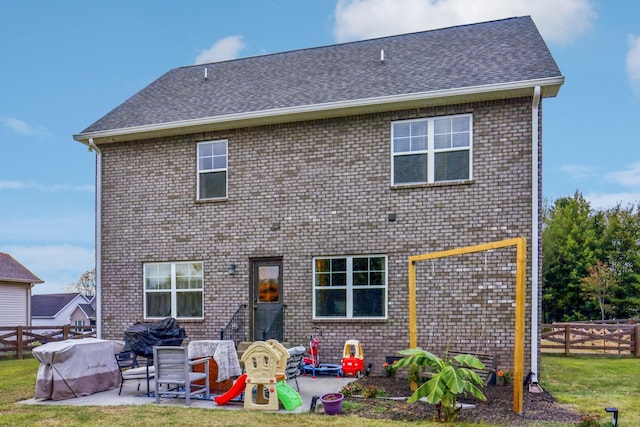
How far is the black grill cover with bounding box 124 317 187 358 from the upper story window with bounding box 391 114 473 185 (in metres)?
5.47

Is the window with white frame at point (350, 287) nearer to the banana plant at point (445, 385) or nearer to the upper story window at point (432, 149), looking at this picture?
the upper story window at point (432, 149)

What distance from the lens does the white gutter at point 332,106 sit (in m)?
10.5

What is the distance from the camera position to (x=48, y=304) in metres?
43.7

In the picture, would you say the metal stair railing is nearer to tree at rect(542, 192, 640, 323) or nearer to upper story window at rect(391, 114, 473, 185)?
upper story window at rect(391, 114, 473, 185)

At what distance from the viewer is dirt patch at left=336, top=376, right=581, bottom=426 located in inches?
299

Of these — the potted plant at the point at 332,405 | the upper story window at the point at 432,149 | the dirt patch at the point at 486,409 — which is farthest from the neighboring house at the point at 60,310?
the potted plant at the point at 332,405

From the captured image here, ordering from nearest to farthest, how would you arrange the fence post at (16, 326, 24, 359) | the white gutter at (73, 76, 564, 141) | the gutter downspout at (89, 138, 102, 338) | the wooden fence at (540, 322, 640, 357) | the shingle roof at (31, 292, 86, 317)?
the white gutter at (73, 76, 564, 141)
the gutter downspout at (89, 138, 102, 338)
the wooden fence at (540, 322, 640, 357)
the fence post at (16, 326, 24, 359)
the shingle roof at (31, 292, 86, 317)

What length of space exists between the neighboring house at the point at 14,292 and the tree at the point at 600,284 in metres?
27.8

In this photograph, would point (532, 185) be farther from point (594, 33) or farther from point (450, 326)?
point (594, 33)

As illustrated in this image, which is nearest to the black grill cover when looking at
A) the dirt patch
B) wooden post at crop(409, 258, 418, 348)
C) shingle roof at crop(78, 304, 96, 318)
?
the dirt patch

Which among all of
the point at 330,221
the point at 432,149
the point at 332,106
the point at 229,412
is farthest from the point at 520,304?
the point at 332,106

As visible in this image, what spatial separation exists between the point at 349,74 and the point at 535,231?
18.7 feet

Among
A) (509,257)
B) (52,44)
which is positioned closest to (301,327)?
(509,257)

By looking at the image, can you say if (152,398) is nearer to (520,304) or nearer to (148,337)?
(148,337)
